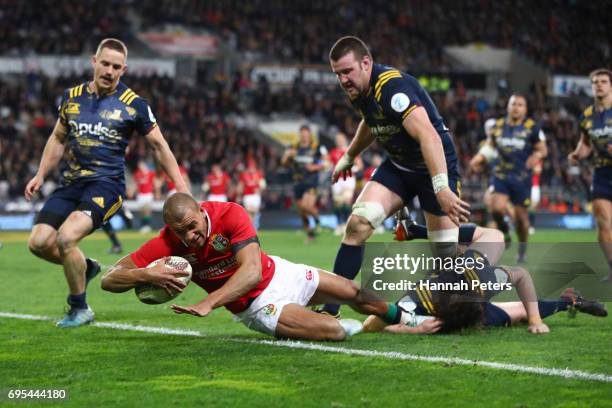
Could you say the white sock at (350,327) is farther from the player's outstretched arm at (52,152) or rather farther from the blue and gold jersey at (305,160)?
the blue and gold jersey at (305,160)

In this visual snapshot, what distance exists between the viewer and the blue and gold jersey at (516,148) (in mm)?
13922

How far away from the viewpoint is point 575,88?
41.8m

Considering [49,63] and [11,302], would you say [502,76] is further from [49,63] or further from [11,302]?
[11,302]

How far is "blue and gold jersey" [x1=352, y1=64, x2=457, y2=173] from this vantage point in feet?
23.9

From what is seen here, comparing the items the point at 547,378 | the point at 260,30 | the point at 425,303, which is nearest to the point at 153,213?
the point at 260,30

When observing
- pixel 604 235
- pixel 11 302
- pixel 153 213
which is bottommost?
pixel 153 213

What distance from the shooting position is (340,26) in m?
43.8

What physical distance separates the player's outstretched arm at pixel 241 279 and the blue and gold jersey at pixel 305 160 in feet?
48.7

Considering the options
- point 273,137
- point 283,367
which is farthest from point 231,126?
point 283,367

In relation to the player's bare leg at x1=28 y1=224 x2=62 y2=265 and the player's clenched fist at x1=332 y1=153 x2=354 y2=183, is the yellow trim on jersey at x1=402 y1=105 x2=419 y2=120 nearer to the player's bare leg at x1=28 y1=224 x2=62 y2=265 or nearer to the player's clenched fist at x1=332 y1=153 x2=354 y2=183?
the player's clenched fist at x1=332 y1=153 x2=354 y2=183

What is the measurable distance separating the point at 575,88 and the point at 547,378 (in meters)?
38.1

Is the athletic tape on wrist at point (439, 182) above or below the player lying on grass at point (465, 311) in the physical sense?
above

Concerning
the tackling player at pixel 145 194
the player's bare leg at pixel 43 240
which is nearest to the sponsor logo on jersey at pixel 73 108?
the player's bare leg at pixel 43 240

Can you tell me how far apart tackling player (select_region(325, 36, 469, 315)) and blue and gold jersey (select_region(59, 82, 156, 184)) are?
6.01 ft
